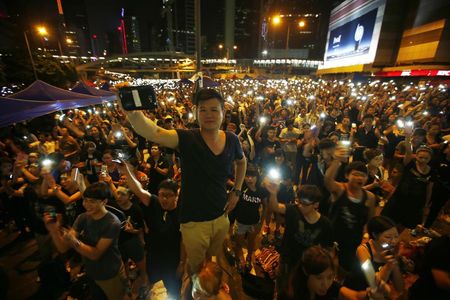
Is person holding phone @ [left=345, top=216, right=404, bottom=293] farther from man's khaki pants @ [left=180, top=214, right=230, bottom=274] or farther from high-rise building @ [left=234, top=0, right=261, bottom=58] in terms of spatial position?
high-rise building @ [left=234, top=0, right=261, bottom=58]

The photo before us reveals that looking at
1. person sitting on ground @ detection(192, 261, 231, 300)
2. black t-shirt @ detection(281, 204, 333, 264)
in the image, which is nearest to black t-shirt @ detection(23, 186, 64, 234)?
person sitting on ground @ detection(192, 261, 231, 300)

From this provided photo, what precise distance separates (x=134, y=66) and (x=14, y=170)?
322ft

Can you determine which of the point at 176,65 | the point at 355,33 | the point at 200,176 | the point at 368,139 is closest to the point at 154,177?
the point at 200,176

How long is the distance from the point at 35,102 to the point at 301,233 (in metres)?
8.39

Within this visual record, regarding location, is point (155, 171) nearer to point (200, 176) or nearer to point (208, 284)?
point (200, 176)

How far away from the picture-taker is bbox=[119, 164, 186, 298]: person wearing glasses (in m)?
3.03

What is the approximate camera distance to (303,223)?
114 inches

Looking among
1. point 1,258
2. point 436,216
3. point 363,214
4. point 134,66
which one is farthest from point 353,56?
point 134,66

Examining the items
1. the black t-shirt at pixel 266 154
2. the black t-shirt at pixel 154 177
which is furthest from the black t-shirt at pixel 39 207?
the black t-shirt at pixel 266 154

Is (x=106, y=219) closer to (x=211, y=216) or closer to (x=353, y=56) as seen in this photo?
(x=211, y=216)

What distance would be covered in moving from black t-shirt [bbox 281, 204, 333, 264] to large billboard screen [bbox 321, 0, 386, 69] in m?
34.1

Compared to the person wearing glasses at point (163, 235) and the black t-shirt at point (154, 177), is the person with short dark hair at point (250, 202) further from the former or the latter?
the black t-shirt at point (154, 177)

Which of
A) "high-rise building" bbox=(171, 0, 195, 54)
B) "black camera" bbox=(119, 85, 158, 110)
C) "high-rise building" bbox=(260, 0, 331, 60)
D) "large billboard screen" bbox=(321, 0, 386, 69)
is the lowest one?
"black camera" bbox=(119, 85, 158, 110)

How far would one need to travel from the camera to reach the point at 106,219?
2688mm
